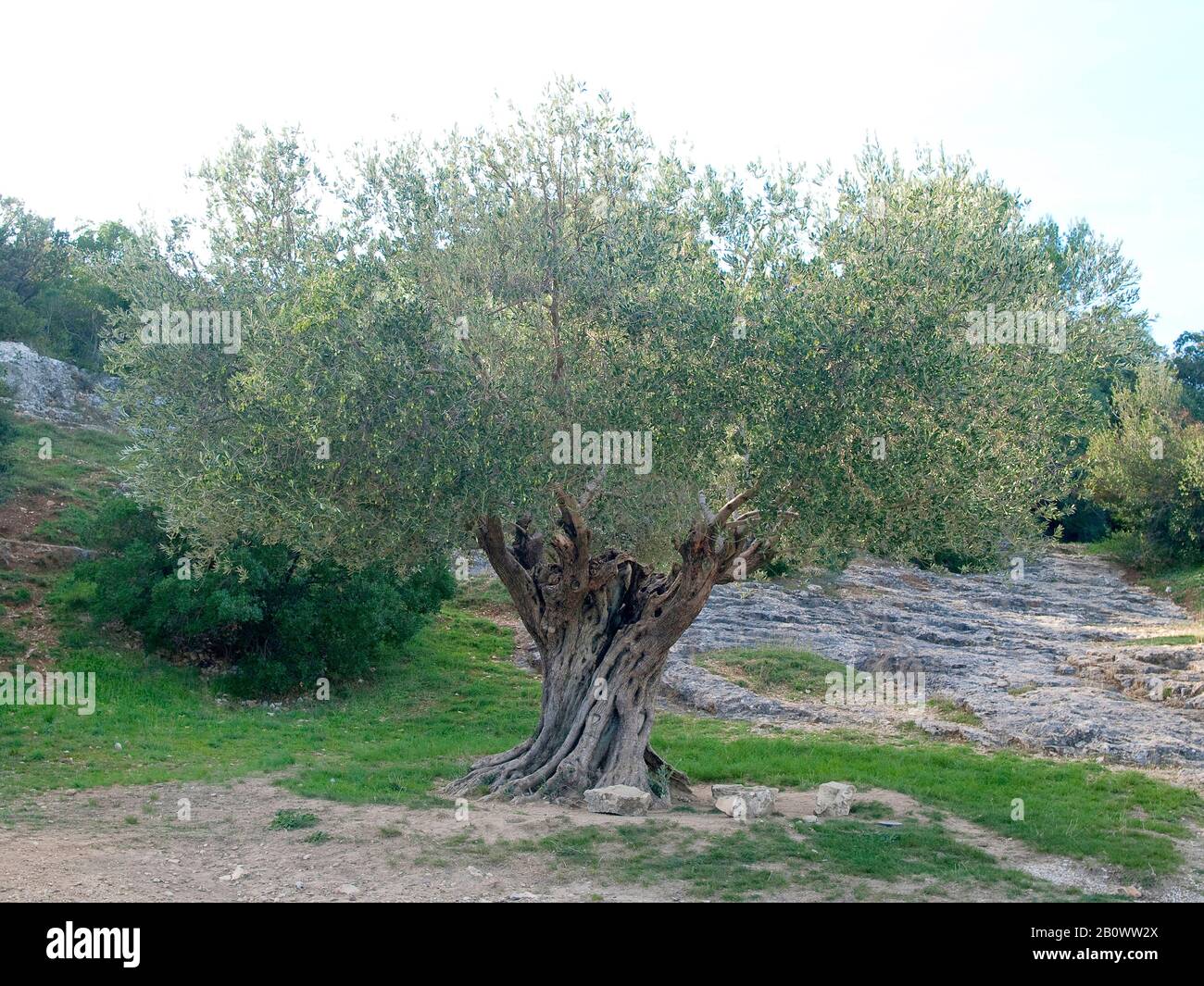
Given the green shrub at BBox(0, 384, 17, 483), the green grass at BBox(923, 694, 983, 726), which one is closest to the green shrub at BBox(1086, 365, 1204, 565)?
the green grass at BBox(923, 694, 983, 726)

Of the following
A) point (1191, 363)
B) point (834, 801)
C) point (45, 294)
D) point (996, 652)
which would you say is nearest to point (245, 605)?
point (834, 801)

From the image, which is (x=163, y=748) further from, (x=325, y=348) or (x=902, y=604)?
(x=902, y=604)

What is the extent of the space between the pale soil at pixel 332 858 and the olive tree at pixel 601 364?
6.90ft

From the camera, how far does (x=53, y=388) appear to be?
38875 millimetres

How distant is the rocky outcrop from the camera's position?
36594mm

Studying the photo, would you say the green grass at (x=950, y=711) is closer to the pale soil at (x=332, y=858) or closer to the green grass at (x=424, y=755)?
the green grass at (x=424, y=755)

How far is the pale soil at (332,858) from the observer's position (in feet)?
35.3

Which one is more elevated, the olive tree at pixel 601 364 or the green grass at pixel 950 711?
the olive tree at pixel 601 364

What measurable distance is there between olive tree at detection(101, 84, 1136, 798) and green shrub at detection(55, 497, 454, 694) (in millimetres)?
9265

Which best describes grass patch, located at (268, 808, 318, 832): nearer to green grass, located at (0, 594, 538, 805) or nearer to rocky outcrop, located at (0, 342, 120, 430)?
green grass, located at (0, 594, 538, 805)

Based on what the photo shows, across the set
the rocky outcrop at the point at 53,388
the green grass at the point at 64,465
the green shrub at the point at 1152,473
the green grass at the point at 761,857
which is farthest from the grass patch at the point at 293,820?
the green shrub at the point at 1152,473

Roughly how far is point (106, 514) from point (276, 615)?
457 cm

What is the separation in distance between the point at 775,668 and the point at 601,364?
17192 millimetres

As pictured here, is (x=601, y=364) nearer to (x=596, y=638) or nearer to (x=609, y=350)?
(x=609, y=350)
